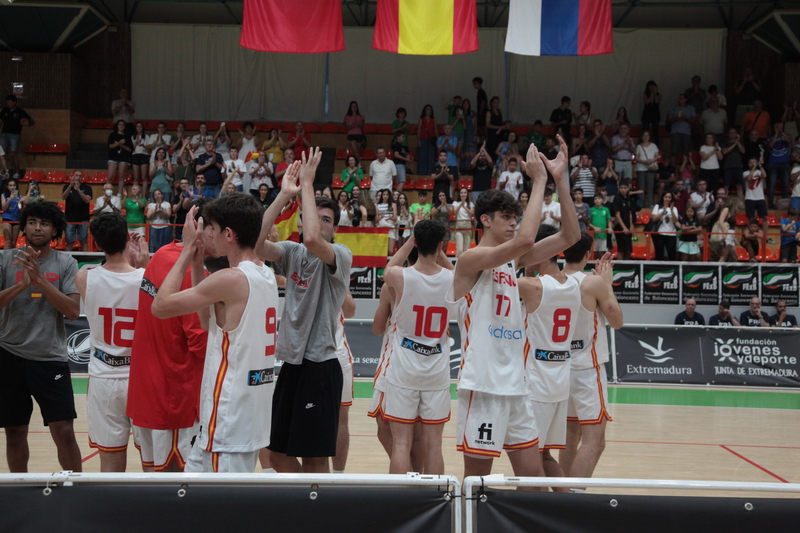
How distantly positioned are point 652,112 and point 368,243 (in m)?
10.4

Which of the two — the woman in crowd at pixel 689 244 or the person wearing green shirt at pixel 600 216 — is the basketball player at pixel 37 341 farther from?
the woman in crowd at pixel 689 244

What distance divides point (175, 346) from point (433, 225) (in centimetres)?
203

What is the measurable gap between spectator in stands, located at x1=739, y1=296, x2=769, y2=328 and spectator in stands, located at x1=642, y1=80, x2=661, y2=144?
7.45 meters

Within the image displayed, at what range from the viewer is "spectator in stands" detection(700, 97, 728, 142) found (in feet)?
65.8

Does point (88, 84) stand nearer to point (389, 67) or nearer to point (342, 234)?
point (389, 67)

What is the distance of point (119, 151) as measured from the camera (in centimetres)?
1883

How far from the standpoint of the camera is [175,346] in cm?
423

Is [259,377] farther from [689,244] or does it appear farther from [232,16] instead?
[232,16]

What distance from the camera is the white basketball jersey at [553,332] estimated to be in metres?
5.11

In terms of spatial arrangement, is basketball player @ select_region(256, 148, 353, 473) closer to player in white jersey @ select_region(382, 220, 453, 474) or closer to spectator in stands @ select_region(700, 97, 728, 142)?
player in white jersey @ select_region(382, 220, 453, 474)

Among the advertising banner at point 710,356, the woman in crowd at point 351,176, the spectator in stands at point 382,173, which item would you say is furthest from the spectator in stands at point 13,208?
the advertising banner at point 710,356

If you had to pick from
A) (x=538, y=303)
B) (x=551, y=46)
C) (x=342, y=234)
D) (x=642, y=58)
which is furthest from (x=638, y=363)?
(x=642, y=58)

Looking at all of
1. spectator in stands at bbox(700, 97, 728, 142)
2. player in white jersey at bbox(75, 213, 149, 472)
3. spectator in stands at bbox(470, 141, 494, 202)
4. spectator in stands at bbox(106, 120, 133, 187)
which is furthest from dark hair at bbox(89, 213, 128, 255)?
spectator in stands at bbox(700, 97, 728, 142)

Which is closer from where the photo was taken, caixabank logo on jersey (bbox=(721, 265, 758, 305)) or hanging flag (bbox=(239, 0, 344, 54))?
caixabank logo on jersey (bbox=(721, 265, 758, 305))
